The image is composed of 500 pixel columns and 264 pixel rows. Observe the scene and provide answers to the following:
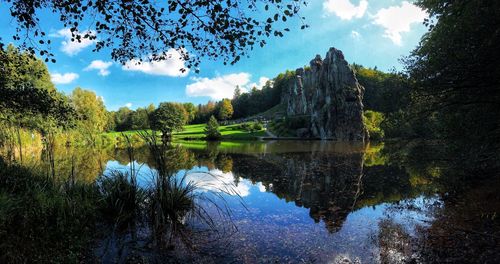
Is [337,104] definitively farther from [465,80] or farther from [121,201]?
[121,201]

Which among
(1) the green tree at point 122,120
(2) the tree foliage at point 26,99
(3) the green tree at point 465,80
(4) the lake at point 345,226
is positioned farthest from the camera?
(1) the green tree at point 122,120

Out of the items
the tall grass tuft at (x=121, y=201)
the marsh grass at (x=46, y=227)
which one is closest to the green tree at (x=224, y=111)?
the tall grass tuft at (x=121, y=201)

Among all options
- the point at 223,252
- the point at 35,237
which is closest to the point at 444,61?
the point at 223,252

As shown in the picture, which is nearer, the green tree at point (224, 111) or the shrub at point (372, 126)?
the shrub at point (372, 126)

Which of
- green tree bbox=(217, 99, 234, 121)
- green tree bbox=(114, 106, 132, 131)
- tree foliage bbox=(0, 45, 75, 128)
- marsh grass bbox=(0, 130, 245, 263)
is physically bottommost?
marsh grass bbox=(0, 130, 245, 263)

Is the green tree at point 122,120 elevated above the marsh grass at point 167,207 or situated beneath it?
elevated above

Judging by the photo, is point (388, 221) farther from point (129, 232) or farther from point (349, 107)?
point (349, 107)

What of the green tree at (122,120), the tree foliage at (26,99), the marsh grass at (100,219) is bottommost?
the marsh grass at (100,219)

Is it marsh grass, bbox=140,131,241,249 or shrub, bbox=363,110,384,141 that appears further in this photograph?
shrub, bbox=363,110,384,141

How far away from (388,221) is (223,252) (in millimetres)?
5663

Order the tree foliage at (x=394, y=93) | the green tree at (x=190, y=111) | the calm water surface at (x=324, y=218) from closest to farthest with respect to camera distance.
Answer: the calm water surface at (x=324, y=218), the tree foliage at (x=394, y=93), the green tree at (x=190, y=111)

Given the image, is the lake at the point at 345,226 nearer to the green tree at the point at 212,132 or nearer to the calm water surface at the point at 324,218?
the calm water surface at the point at 324,218

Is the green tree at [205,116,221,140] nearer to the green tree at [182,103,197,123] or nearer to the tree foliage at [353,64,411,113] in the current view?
the green tree at [182,103,197,123]

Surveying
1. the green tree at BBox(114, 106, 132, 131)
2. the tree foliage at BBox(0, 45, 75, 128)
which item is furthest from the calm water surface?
the green tree at BBox(114, 106, 132, 131)
